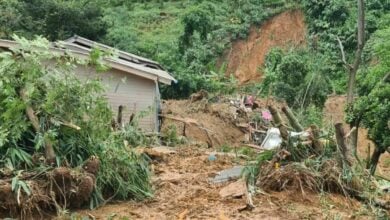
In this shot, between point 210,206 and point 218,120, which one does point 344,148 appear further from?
point 218,120

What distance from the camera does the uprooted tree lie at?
7.46 metres

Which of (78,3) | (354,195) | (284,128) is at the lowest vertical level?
(354,195)

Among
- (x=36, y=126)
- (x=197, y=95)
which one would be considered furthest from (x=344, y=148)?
(x=197, y=95)

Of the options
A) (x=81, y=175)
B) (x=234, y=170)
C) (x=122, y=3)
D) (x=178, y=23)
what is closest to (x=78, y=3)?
(x=178, y=23)

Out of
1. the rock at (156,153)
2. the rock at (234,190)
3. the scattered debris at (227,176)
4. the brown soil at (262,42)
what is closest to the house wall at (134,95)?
the rock at (156,153)

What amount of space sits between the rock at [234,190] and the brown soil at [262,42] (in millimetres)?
23411

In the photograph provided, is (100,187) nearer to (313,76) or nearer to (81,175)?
(81,175)

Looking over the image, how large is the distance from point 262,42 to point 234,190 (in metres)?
24.8

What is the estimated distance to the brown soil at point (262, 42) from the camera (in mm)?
32156

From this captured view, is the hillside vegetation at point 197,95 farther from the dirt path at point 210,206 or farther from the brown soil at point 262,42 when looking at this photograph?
the dirt path at point 210,206

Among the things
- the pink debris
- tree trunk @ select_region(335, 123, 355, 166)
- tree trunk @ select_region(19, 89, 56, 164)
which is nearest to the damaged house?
the pink debris

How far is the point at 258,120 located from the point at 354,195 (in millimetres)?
11065

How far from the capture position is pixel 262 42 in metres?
32.5

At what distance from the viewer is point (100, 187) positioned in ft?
26.7
